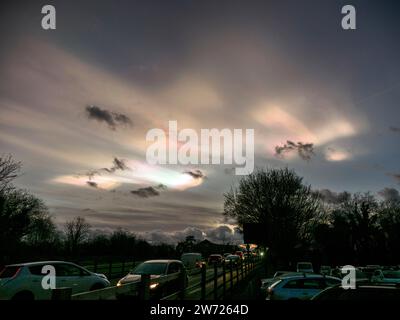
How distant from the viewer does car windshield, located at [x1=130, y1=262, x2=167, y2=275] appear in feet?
48.9

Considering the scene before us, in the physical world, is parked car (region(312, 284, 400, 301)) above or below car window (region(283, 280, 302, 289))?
above

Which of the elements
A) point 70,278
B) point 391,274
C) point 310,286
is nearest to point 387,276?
point 391,274

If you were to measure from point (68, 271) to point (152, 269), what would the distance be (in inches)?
126

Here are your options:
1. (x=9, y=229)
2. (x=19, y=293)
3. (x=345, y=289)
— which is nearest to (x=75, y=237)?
(x=9, y=229)

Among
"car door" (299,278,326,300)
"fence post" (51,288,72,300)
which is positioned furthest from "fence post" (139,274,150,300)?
"car door" (299,278,326,300)

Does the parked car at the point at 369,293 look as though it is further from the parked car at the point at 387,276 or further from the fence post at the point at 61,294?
the parked car at the point at 387,276

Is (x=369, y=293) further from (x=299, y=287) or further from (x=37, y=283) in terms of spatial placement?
(x=37, y=283)

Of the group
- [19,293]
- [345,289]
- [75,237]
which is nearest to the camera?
[345,289]

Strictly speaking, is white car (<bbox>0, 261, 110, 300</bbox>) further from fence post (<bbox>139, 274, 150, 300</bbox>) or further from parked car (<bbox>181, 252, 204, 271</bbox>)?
parked car (<bbox>181, 252, 204, 271</bbox>)

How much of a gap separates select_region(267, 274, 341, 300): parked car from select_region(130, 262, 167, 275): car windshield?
4.57 meters

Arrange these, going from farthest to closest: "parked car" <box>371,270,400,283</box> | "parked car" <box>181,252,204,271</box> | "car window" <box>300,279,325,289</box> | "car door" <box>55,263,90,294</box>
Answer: "parked car" <box>181,252,204,271</box>
"parked car" <box>371,270,400,283</box>
"car door" <box>55,263,90,294</box>
"car window" <box>300,279,325,289</box>
